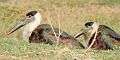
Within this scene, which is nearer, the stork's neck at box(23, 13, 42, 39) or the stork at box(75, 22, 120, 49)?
the stork at box(75, 22, 120, 49)

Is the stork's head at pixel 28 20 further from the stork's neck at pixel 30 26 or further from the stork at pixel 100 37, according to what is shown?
the stork at pixel 100 37

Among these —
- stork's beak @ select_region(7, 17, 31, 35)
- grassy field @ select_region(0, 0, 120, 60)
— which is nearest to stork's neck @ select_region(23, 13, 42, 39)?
stork's beak @ select_region(7, 17, 31, 35)

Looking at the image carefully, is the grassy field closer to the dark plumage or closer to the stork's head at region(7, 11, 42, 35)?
the stork's head at region(7, 11, 42, 35)

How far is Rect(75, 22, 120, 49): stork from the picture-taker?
42.5 ft

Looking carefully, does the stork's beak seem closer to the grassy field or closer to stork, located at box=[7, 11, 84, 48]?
stork, located at box=[7, 11, 84, 48]

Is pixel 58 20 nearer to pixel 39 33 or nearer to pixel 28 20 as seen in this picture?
pixel 28 20

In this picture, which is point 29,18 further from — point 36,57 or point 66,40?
point 36,57

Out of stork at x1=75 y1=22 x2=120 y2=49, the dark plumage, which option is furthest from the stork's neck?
stork at x1=75 y1=22 x2=120 y2=49

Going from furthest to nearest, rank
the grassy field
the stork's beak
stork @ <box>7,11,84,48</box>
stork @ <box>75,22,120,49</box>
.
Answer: the stork's beak → stork @ <box>7,11,84,48</box> → stork @ <box>75,22,120,49</box> → the grassy field

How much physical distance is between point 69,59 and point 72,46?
2.42 meters

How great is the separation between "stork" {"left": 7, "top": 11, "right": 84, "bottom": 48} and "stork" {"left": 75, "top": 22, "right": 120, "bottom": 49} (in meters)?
0.39

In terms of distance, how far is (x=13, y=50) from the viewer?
450 inches

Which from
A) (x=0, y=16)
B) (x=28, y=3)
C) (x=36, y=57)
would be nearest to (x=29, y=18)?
(x=36, y=57)

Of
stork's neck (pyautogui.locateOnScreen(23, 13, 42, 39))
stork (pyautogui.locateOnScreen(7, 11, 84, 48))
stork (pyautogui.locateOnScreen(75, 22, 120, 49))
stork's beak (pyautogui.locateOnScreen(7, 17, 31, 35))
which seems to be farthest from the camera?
stork's beak (pyautogui.locateOnScreen(7, 17, 31, 35))
